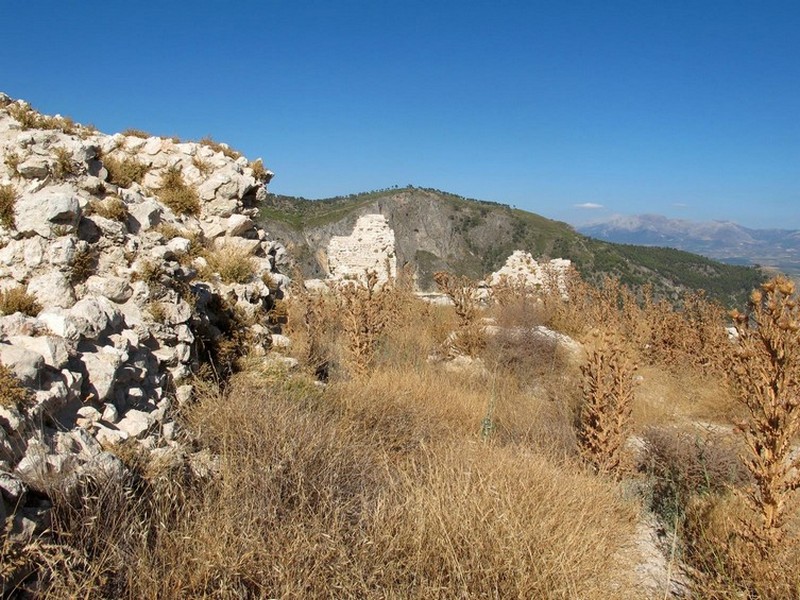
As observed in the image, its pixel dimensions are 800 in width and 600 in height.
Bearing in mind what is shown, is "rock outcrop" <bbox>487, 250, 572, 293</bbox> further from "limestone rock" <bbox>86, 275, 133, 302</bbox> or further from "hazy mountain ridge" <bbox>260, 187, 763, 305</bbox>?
"hazy mountain ridge" <bbox>260, 187, 763, 305</bbox>

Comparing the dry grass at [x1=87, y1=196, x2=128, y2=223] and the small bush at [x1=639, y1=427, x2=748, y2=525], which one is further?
the dry grass at [x1=87, y1=196, x2=128, y2=223]

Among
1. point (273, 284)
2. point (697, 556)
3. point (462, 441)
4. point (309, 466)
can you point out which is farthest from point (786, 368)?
point (273, 284)

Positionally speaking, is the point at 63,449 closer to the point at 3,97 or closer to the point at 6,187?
the point at 6,187

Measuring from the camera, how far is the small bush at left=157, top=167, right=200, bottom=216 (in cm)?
693

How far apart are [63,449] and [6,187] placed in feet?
10.1

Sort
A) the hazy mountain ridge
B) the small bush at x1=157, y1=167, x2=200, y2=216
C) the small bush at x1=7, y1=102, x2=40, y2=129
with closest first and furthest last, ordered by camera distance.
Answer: the small bush at x1=7, y1=102, x2=40, y2=129 → the small bush at x1=157, y1=167, x2=200, y2=216 → the hazy mountain ridge

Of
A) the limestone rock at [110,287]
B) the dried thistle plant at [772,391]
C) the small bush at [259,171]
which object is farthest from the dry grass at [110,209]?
the dried thistle plant at [772,391]

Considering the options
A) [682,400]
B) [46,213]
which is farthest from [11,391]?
[682,400]

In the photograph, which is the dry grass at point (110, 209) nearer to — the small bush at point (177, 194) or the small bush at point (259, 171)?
the small bush at point (177, 194)

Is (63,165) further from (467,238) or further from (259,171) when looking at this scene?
(467,238)

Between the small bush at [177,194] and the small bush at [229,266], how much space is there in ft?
2.84

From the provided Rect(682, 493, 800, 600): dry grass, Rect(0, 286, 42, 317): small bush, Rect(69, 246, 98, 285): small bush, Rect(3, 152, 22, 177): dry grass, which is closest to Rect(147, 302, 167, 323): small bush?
Rect(69, 246, 98, 285): small bush

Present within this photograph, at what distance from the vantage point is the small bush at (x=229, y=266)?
6289 millimetres

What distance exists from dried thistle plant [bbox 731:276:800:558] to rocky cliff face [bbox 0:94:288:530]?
379 cm
